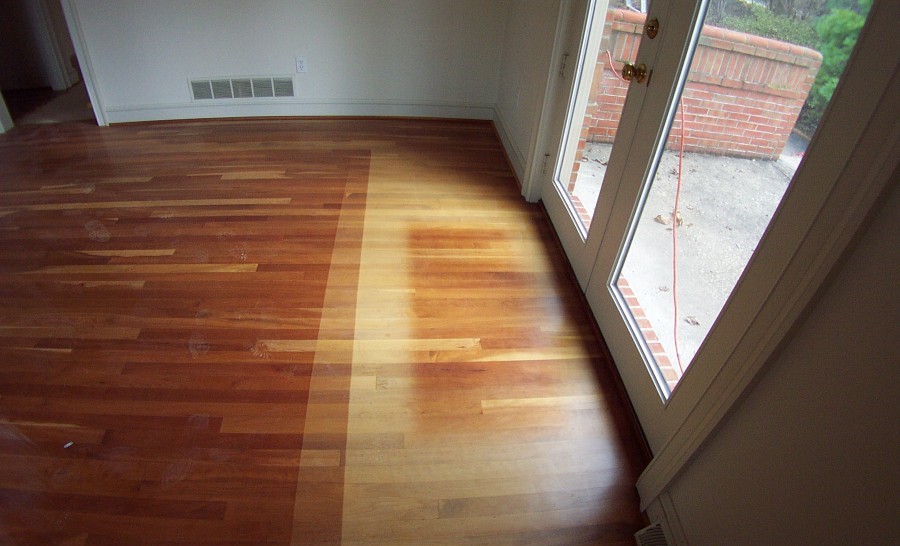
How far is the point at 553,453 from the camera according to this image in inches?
60.5

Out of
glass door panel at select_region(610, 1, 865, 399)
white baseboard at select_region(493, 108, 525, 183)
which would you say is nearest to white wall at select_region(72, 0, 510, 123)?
white baseboard at select_region(493, 108, 525, 183)

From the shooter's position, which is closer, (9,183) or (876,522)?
(876,522)

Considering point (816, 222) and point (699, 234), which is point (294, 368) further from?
point (816, 222)

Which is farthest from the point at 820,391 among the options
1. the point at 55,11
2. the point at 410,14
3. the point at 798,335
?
the point at 55,11

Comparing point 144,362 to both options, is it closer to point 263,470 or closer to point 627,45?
point 263,470

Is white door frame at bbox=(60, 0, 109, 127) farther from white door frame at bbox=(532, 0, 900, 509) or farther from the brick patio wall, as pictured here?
white door frame at bbox=(532, 0, 900, 509)

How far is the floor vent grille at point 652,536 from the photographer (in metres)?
1.27

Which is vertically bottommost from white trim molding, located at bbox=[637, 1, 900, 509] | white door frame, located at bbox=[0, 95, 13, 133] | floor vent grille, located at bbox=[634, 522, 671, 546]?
white door frame, located at bbox=[0, 95, 13, 133]

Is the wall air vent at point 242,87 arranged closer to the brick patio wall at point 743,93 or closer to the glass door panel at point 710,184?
the brick patio wall at point 743,93

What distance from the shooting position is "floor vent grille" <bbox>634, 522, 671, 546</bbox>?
1.27 m

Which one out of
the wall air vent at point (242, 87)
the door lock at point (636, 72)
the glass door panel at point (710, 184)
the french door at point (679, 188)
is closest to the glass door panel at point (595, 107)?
the french door at point (679, 188)

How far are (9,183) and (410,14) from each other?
8.77ft

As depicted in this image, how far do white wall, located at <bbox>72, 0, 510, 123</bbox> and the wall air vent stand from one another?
50 mm

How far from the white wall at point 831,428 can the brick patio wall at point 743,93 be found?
406 millimetres
